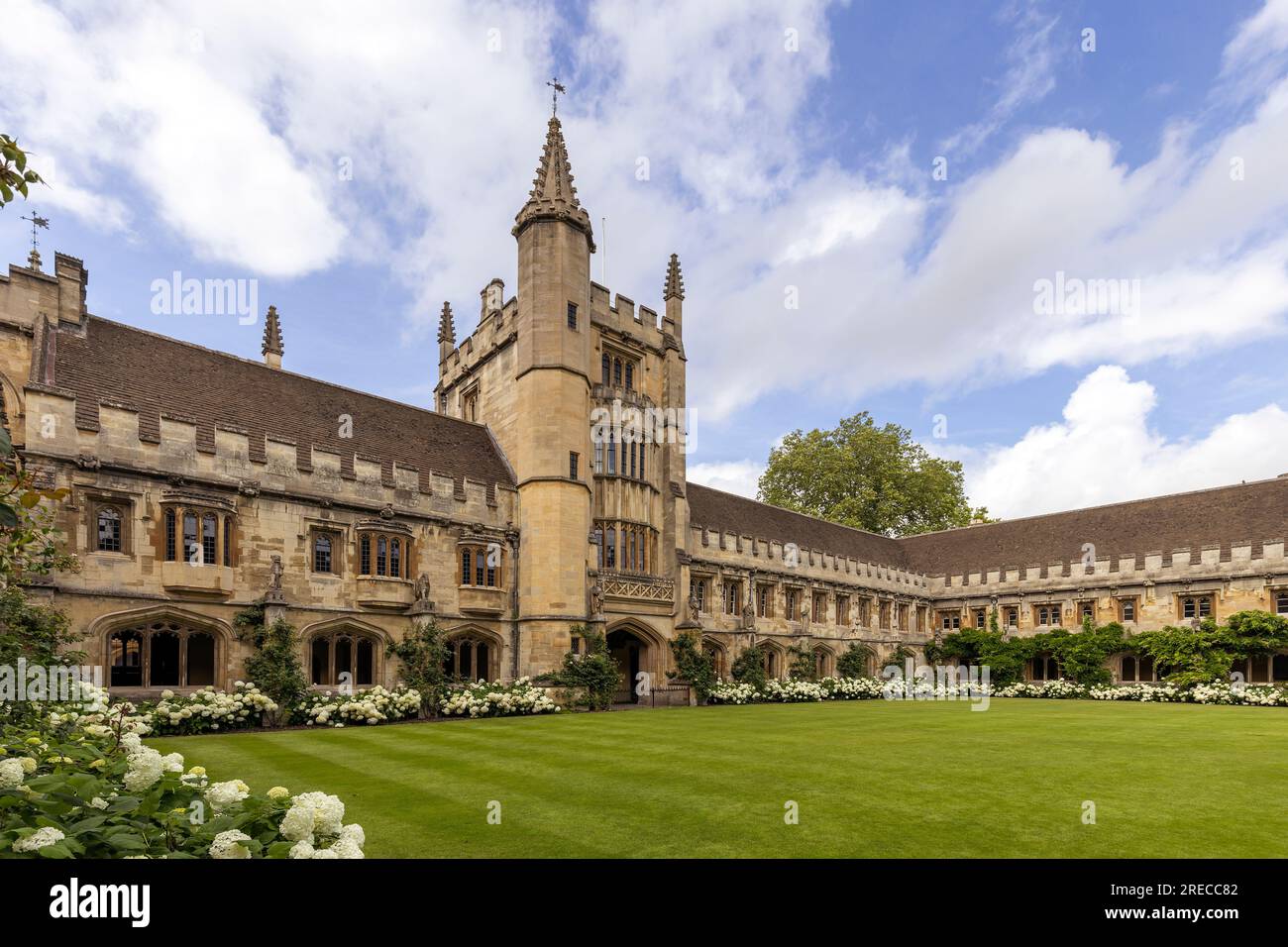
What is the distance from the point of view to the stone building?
1797 centimetres

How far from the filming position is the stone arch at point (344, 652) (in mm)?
20438

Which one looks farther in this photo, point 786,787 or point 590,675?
point 590,675

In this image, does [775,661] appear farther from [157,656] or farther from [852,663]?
[157,656]

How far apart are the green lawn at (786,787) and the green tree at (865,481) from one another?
35969 mm

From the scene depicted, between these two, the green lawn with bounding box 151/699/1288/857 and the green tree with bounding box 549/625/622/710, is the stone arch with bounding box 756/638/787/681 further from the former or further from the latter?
the green lawn with bounding box 151/699/1288/857

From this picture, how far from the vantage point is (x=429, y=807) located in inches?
314

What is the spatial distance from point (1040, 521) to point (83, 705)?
46644mm

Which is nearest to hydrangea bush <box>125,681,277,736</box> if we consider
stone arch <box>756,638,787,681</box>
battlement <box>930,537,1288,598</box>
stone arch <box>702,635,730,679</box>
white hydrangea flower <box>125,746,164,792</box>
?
white hydrangea flower <box>125,746,164,792</box>

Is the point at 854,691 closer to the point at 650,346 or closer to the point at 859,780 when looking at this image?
the point at 650,346

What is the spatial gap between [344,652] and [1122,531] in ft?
131

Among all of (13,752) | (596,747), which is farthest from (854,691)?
(13,752)

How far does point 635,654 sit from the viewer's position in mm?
29047

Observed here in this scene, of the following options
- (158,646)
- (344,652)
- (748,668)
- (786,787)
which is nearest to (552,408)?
(344,652)

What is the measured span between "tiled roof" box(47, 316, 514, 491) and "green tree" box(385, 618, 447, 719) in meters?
4.68
